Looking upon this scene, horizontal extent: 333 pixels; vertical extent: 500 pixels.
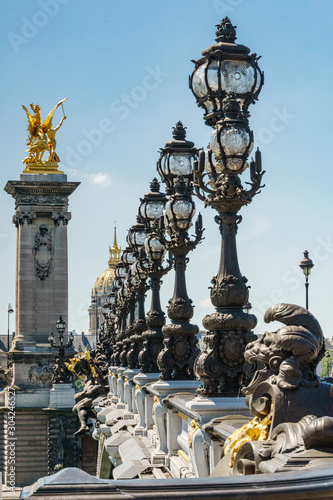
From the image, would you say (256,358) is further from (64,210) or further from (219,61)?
(64,210)

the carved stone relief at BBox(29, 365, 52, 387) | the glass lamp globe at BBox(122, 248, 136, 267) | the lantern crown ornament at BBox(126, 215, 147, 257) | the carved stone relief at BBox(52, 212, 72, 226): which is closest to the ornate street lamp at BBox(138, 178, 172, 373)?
the lantern crown ornament at BBox(126, 215, 147, 257)

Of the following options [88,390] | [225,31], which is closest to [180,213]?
[225,31]

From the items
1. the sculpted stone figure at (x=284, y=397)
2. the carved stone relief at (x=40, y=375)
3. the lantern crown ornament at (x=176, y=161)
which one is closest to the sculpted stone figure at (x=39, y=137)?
the carved stone relief at (x=40, y=375)

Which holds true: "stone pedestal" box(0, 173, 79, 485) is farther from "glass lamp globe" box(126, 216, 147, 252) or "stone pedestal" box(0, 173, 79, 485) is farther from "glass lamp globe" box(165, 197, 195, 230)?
"glass lamp globe" box(165, 197, 195, 230)

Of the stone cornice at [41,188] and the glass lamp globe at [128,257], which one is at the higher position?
the stone cornice at [41,188]

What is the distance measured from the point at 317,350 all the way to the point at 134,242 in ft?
58.4

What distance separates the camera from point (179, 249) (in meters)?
15.0

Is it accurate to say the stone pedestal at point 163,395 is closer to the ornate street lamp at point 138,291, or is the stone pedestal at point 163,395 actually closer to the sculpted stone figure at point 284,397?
the sculpted stone figure at point 284,397

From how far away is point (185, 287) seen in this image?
15.0m

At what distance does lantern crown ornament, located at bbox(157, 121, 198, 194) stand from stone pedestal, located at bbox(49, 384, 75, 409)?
1986 inches

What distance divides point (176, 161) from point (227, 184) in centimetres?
474

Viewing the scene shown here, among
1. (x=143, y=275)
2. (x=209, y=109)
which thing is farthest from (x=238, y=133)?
(x=143, y=275)

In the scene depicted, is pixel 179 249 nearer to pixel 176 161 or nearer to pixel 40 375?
pixel 176 161

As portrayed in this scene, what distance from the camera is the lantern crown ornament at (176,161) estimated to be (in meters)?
15.3
